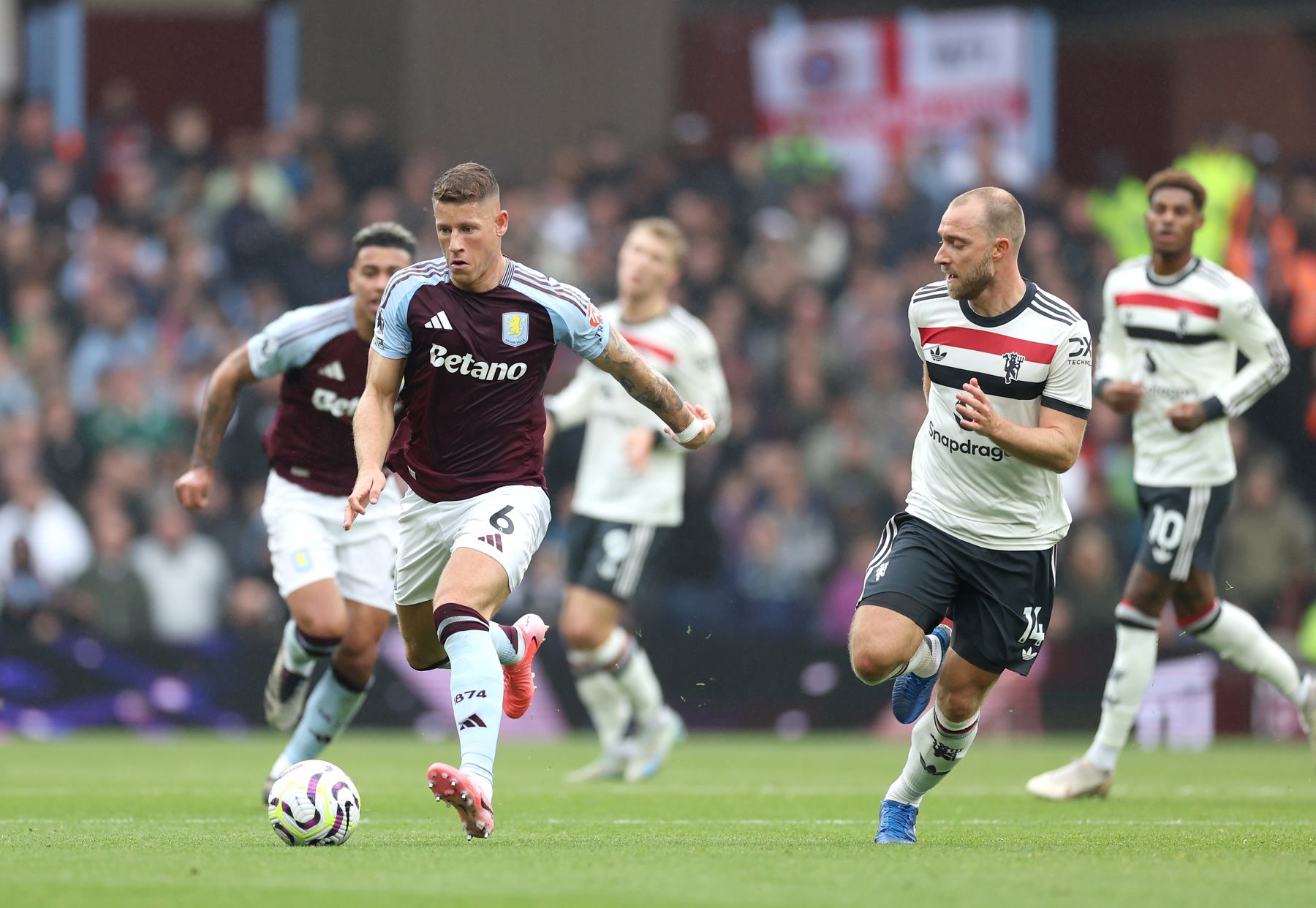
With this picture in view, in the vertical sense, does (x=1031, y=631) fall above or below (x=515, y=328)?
below

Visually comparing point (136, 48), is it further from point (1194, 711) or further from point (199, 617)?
point (1194, 711)

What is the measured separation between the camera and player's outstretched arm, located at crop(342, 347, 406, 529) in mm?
7547

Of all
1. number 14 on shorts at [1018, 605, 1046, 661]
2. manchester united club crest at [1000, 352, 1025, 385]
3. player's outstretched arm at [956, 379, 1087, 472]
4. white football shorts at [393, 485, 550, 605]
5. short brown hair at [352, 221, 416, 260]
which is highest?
short brown hair at [352, 221, 416, 260]

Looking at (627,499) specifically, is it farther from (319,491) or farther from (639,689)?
Result: (319,491)

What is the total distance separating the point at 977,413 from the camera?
7.29 m

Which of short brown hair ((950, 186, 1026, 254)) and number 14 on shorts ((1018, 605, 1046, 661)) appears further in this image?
number 14 on shorts ((1018, 605, 1046, 661))

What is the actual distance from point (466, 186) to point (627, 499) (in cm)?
448

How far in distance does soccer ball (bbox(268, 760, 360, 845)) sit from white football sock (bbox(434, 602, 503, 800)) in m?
0.47

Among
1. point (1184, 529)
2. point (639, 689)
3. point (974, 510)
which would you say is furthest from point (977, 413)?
point (639, 689)

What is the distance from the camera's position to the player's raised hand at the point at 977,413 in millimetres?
7285

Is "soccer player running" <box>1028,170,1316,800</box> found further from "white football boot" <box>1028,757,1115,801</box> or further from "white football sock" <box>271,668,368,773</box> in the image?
"white football sock" <box>271,668,368,773</box>

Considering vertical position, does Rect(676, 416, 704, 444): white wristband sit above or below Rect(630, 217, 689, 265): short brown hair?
below

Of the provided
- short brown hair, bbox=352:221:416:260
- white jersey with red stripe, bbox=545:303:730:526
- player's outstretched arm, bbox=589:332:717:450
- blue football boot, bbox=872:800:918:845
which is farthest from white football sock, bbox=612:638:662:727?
blue football boot, bbox=872:800:918:845

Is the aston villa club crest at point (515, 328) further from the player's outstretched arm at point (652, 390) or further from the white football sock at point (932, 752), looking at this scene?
the white football sock at point (932, 752)
